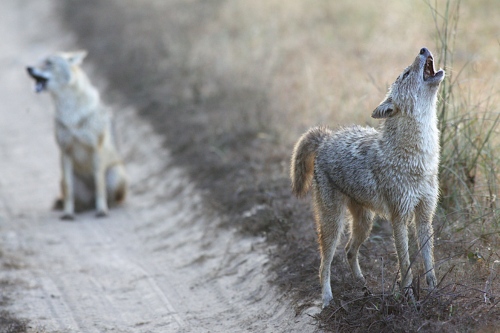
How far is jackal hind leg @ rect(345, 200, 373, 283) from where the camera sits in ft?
18.9

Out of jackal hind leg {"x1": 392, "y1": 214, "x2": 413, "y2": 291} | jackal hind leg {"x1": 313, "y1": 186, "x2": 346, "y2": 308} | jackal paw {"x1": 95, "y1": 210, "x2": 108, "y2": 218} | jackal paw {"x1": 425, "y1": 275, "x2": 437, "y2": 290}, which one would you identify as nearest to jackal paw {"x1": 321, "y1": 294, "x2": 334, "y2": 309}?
jackal hind leg {"x1": 313, "y1": 186, "x2": 346, "y2": 308}

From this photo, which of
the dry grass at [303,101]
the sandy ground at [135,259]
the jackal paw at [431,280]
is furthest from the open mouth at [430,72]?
the sandy ground at [135,259]

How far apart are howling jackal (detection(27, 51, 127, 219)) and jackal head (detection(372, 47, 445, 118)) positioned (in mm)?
5772

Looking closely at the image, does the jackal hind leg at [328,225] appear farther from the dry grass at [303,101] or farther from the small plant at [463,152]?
the small plant at [463,152]

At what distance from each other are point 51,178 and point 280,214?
574 centimetres

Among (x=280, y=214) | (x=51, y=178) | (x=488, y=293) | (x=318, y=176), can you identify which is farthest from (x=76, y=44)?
(x=488, y=293)

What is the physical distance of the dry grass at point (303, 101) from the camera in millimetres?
5504

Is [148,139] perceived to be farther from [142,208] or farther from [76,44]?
[76,44]

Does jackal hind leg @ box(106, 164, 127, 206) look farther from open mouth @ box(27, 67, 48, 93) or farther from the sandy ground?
open mouth @ box(27, 67, 48, 93)

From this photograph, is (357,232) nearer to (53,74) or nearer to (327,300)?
(327,300)

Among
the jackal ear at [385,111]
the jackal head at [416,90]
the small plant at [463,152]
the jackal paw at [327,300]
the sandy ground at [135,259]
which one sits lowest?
the sandy ground at [135,259]

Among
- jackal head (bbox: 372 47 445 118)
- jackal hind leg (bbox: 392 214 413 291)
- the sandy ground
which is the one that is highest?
jackal head (bbox: 372 47 445 118)

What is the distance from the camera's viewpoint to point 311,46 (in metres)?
13.0

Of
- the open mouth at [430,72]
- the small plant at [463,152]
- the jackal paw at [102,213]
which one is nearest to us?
the open mouth at [430,72]
